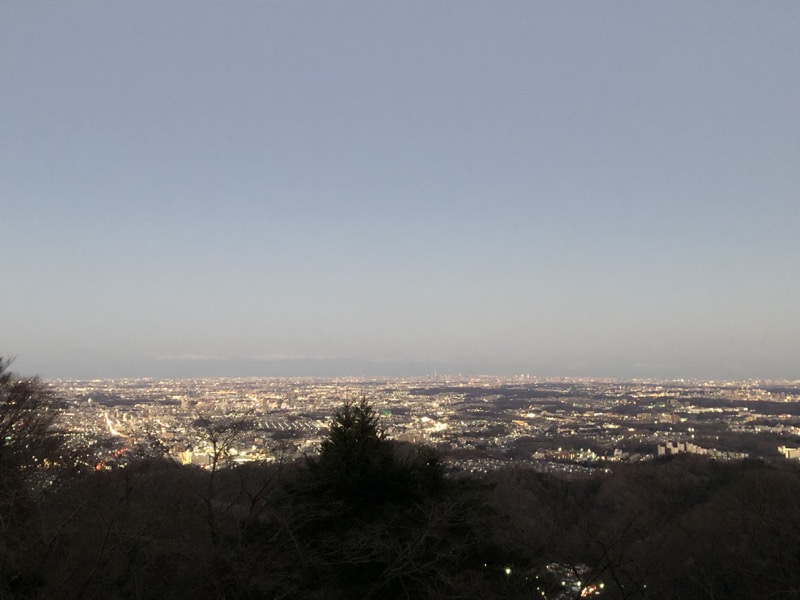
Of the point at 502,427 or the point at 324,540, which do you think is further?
the point at 502,427

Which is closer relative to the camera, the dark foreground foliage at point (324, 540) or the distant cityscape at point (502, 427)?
the dark foreground foliage at point (324, 540)

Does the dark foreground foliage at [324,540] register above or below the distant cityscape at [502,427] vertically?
above

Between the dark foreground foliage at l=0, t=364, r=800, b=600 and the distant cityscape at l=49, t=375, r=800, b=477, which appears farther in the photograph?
the distant cityscape at l=49, t=375, r=800, b=477

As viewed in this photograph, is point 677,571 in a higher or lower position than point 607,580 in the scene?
lower

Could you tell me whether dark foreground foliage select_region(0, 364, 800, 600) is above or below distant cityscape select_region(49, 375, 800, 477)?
above

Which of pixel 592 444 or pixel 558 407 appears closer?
pixel 592 444

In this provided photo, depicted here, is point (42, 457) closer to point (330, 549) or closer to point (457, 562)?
point (330, 549)

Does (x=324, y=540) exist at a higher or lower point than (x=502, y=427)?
higher

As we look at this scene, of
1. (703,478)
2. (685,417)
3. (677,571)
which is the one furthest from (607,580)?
(685,417)
